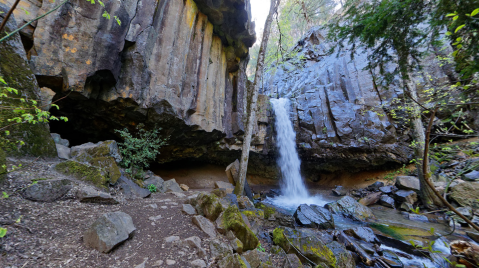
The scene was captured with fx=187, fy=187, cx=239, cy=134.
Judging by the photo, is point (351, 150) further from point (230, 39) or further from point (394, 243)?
point (230, 39)

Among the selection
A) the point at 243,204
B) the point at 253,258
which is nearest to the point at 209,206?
the point at 253,258

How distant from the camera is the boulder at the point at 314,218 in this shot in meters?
6.00

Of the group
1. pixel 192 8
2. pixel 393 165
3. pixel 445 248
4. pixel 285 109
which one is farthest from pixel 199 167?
pixel 393 165

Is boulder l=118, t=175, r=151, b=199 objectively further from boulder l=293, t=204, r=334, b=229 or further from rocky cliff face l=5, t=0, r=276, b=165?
boulder l=293, t=204, r=334, b=229

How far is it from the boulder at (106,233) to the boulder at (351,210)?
302 inches

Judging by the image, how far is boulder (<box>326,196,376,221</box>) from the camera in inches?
286

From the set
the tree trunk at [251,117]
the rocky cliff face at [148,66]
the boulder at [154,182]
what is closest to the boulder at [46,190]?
the rocky cliff face at [148,66]

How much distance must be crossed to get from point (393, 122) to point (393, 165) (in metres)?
2.89

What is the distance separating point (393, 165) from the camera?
40.7 ft

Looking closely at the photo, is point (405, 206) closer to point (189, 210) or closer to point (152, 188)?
point (189, 210)

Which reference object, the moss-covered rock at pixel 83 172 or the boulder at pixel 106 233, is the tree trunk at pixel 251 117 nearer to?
the moss-covered rock at pixel 83 172

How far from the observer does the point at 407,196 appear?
27.1 feet

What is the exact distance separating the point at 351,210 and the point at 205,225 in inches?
261

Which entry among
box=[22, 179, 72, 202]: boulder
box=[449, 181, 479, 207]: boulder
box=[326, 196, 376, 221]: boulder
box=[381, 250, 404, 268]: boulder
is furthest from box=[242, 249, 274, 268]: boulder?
box=[449, 181, 479, 207]: boulder
